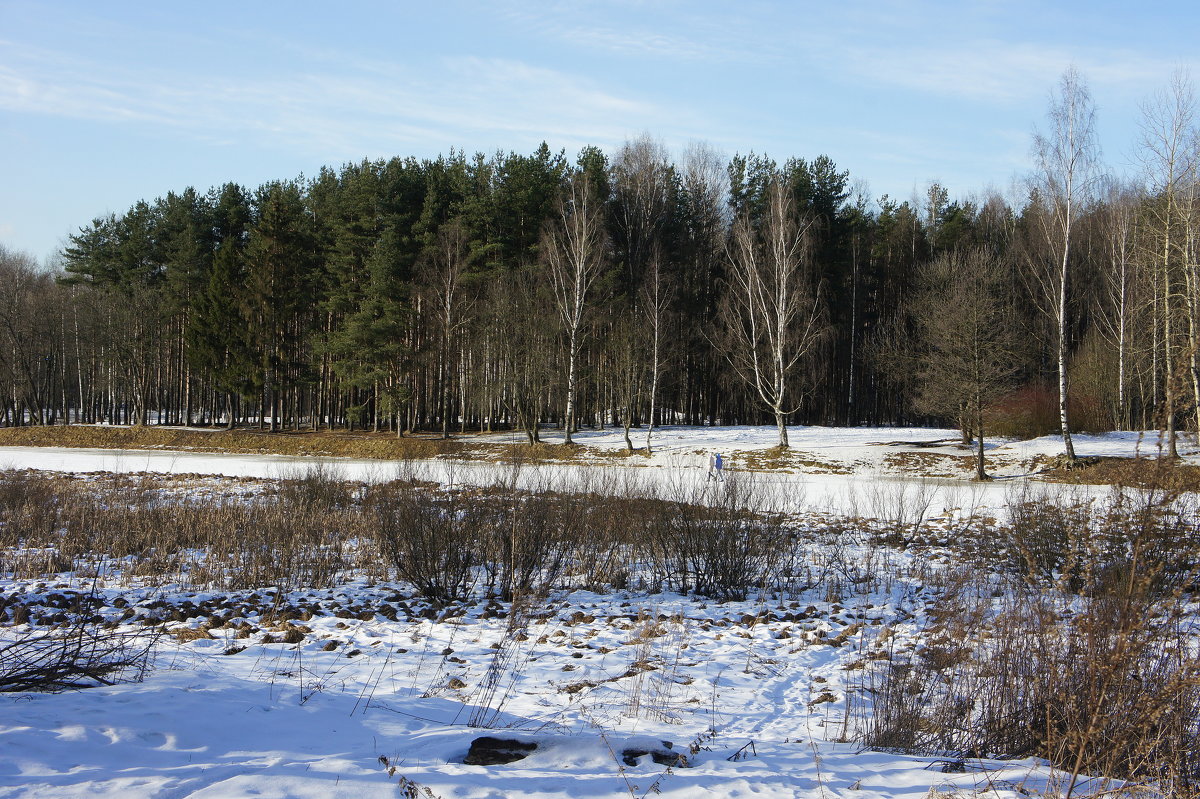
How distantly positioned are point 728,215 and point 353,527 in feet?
137

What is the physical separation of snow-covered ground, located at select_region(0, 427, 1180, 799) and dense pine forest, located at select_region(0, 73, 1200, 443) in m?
23.1

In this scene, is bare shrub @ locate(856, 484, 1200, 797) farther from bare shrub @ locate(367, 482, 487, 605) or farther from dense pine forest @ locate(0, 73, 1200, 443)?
dense pine forest @ locate(0, 73, 1200, 443)

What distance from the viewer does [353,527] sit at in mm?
13414

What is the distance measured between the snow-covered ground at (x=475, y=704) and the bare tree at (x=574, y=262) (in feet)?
83.6

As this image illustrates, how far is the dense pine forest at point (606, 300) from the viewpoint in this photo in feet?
109

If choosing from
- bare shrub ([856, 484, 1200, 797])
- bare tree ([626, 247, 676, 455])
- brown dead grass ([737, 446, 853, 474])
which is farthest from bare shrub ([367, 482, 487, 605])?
bare tree ([626, 247, 676, 455])

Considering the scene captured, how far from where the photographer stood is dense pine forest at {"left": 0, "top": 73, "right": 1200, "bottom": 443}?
3331cm

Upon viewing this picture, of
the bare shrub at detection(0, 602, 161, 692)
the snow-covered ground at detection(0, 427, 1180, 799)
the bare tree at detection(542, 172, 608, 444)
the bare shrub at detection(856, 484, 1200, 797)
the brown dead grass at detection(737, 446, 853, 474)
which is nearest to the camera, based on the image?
the snow-covered ground at detection(0, 427, 1180, 799)

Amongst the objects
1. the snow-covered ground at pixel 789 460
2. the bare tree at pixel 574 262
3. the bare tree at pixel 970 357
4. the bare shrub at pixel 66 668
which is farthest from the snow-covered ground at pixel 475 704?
the bare tree at pixel 574 262

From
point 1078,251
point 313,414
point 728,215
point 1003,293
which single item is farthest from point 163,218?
point 1078,251

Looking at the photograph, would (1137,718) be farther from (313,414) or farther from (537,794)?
(313,414)

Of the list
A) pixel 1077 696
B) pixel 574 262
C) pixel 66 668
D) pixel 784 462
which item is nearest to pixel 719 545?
pixel 1077 696

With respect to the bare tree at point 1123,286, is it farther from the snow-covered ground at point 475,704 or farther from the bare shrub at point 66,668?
the bare shrub at point 66,668

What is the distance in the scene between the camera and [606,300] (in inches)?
1577
